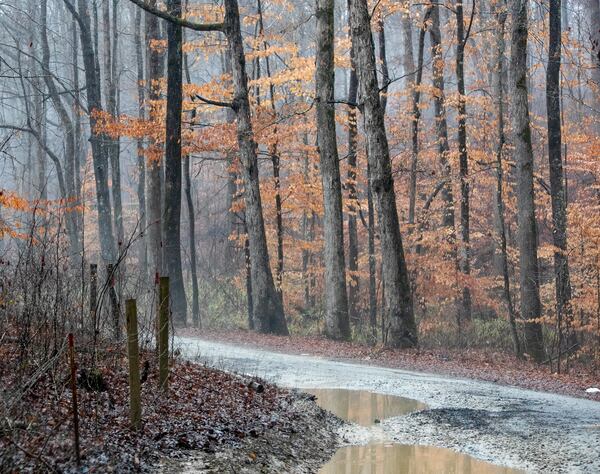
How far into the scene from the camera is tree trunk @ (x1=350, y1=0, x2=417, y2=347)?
16.4 meters

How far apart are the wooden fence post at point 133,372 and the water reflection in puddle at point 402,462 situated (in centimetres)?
Answer: 211

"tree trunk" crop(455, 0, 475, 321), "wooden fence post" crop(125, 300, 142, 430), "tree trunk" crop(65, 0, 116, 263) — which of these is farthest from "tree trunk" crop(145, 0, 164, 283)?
"wooden fence post" crop(125, 300, 142, 430)

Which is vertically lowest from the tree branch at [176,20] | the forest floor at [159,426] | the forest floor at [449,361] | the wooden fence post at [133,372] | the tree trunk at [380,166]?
the forest floor at [449,361]

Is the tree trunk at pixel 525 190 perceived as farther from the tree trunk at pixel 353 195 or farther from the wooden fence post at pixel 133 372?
the wooden fence post at pixel 133 372

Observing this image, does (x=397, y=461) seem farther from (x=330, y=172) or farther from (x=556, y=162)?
(x=556, y=162)

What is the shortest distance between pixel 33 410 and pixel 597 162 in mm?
16773

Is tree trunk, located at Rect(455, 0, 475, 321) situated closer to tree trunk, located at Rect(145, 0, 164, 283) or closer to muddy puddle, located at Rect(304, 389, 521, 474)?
tree trunk, located at Rect(145, 0, 164, 283)

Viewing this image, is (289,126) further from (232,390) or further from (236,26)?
(232,390)

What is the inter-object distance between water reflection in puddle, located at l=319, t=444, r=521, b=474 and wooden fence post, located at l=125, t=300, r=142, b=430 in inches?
82.9

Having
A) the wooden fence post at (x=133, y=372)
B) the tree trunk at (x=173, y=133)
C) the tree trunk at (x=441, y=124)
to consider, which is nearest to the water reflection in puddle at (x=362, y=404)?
the wooden fence post at (x=133, y=372)

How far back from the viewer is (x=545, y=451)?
7.87 meters

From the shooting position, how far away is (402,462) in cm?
816

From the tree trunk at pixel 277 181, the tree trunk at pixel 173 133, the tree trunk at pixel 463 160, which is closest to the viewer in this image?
the tree trunk at pixel 173 133

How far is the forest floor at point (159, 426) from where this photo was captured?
19.2 ft
